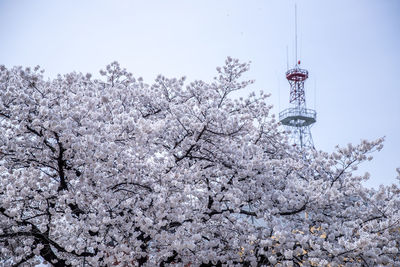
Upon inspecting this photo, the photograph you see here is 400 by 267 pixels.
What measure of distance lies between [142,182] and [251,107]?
4478 mm

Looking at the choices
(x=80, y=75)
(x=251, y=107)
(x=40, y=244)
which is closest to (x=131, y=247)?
(x=40, y=244)

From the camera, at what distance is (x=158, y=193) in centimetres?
607

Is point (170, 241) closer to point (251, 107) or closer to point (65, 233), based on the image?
point (65, 233)

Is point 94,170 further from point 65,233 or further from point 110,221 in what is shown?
point 65,233

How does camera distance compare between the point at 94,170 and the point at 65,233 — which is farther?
the point at 65,233

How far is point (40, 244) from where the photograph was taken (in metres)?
6.49

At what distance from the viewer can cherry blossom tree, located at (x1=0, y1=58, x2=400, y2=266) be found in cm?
586

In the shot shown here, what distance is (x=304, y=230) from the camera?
6727mm

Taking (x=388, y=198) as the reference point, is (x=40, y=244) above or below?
below

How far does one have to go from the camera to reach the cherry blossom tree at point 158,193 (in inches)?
231

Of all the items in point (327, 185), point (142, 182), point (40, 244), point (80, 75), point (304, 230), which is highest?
point (80, 75)

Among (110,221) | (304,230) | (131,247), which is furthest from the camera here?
(304,230)

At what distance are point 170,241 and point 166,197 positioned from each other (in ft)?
2.49

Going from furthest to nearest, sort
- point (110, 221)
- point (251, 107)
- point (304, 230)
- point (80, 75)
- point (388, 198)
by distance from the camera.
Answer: point (251, 107)
point (80, 75)
point (388, 198)
point (304, 230)
point (110, 221)
